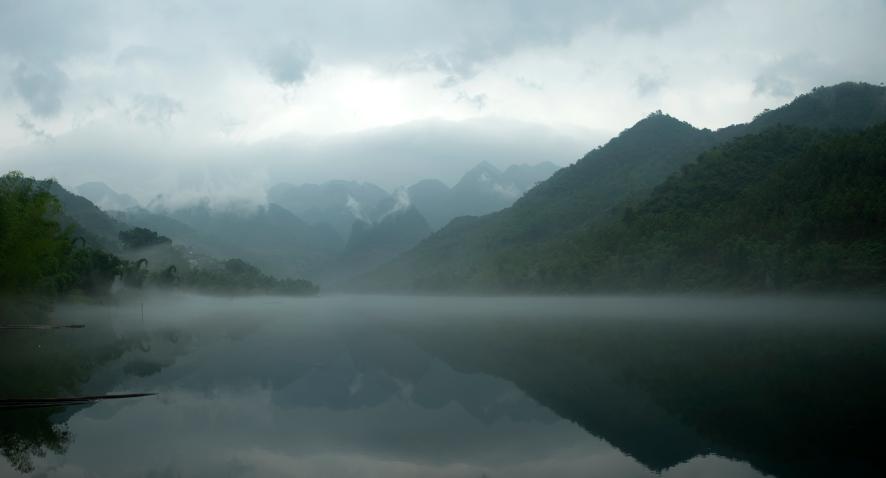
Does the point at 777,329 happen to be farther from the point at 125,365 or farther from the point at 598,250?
the point at 598,250

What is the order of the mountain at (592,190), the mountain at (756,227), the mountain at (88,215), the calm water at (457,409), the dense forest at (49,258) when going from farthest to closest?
the mountain at (88,215) < the mountain at (592,190) < the mountain at (756,227) < the dense forest at (49,258) < the calm water at (457,409)

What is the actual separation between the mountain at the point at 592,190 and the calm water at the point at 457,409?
66827 millimetres

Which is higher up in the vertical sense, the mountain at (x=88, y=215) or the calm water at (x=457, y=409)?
the mountain at (x=88, y=215)

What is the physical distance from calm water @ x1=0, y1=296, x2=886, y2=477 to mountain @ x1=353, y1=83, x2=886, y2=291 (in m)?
66.8

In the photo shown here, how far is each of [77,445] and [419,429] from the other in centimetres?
542

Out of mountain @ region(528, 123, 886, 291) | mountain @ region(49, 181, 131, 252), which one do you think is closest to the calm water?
mountain @ region(528, 123, 886, 291)

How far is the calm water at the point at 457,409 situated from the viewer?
30.0 ft

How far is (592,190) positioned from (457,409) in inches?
4066

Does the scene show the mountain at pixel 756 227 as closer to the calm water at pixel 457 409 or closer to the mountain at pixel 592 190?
the mountain at pixel 592 190

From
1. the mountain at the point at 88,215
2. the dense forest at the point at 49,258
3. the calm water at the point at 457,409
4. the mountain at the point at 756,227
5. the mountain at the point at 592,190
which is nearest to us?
the calm water at the point at 457,409

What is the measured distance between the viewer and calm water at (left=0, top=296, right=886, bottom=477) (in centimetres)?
913

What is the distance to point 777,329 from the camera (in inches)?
1137

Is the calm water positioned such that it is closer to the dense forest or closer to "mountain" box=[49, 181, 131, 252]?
the dense forest

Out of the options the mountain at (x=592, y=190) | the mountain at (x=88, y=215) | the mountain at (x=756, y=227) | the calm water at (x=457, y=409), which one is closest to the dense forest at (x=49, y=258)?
the calm water at (x=457, y=409)
